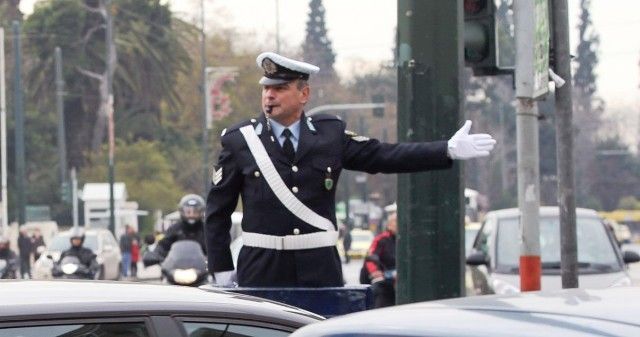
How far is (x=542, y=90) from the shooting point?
9.30m

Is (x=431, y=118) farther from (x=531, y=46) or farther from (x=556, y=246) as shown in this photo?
(x=556, y=246)

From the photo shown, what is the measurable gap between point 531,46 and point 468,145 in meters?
2.39

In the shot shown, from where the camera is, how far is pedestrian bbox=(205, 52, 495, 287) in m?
7.65

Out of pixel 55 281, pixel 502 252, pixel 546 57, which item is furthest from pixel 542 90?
pixel 502 252

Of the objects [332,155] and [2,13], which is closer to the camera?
[332,155]

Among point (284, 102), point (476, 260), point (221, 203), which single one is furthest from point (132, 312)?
point (476, 260)

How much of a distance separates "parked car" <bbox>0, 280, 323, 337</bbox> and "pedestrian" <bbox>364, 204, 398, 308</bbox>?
11813 mm

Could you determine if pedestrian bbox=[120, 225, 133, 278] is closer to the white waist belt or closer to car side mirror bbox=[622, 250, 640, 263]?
car side mirror bbox=[622, 250, 640, 263]

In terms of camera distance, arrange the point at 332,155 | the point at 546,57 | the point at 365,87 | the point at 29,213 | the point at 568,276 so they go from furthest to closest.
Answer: the point at 365,87 < the point at 29,213 < the point at 568,276 < the point at 546,57 < the point at 332,155

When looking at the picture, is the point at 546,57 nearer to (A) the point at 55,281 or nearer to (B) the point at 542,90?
(B) the point at 542,90

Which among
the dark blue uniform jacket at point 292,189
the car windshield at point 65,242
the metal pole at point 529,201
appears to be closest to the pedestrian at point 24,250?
the car windshield at point 65,242

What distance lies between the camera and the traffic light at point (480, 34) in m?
9.63

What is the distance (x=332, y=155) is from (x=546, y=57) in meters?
1.82

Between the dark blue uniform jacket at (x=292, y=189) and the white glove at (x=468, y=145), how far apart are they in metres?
0.14
